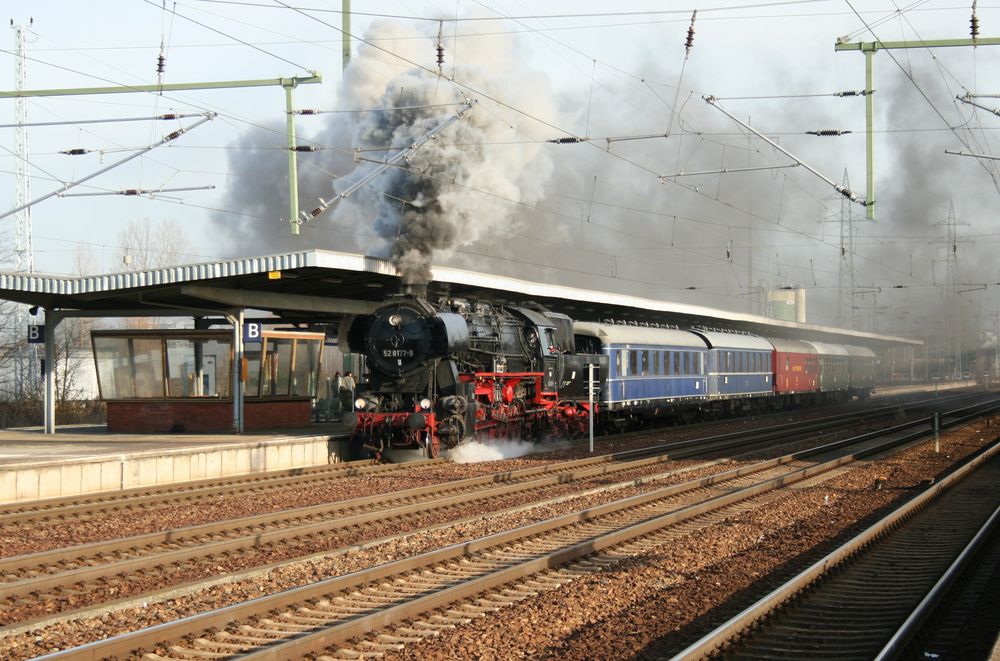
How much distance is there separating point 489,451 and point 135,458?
715cm

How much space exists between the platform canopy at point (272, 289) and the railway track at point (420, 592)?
28.5ft

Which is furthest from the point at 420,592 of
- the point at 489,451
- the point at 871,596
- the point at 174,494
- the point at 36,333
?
the point at 36,333

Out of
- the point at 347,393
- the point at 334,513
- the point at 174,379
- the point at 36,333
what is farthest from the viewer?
the point at 174,379

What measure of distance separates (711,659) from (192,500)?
9.55m

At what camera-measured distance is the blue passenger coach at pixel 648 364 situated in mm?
25172

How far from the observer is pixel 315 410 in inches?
1120

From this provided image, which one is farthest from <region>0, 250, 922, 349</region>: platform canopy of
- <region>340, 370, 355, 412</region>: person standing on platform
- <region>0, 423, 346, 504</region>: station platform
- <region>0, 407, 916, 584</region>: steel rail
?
<region>0, 407, 916, 584</region>: steel rail

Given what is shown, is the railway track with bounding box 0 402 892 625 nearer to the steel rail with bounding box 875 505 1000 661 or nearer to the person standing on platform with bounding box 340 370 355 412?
the person standing on platform with bounding box 340 370 355 412

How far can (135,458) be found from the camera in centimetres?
1588

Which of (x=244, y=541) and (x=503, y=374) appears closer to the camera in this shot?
(x=244, y=541)

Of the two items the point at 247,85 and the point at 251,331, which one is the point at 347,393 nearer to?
the point at 251,331

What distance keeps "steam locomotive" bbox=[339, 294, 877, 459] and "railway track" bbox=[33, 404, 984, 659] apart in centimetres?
618

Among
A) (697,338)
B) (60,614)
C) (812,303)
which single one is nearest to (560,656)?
(60,614)

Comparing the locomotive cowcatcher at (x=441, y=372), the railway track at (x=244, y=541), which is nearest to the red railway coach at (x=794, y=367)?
the locomotive cowcatcher at (x=441, y=372)
